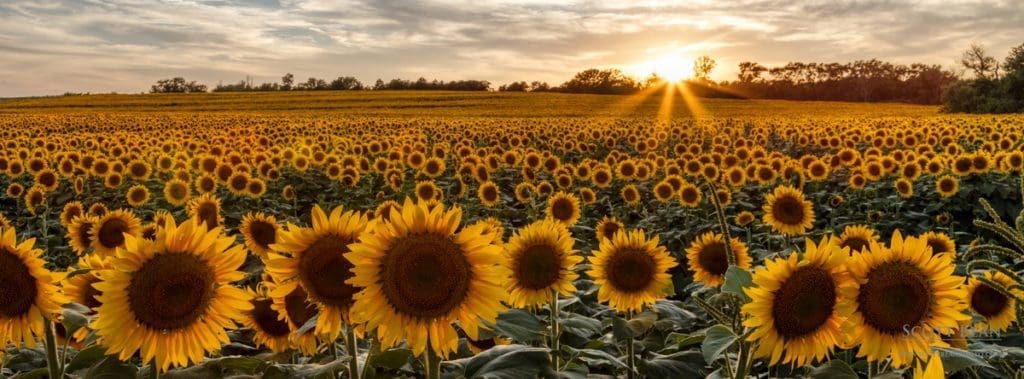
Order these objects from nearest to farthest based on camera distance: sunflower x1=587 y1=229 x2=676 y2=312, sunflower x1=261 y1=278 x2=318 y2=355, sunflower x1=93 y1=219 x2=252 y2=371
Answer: sunflower x1=93 y1=219 x2=252 y2=371
sunflower x1=261 y1=278 x2=318 y2=355
sunflower x1=587 y1=229 x2=676 y2=312

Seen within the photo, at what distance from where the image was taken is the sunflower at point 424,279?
2.11 m

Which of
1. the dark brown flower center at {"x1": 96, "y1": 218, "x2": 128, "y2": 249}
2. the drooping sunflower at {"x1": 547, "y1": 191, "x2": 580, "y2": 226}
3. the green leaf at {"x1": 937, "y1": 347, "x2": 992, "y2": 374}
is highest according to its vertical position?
the green leaf at {"x1": 937, "y1": 347, "x2": 992, "y2": 374}

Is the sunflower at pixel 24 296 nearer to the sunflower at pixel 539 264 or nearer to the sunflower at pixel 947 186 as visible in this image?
the sunflower at pixel 539 264

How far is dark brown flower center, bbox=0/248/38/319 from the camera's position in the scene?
2219mm

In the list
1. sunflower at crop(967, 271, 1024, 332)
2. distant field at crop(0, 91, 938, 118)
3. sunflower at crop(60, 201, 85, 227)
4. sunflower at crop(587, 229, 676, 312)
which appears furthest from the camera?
distant field at crop(0, 91, 938, 118)

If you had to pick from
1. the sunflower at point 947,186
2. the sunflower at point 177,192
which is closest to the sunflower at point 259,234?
the sunflower at point 177,192

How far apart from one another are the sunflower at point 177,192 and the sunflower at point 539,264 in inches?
320

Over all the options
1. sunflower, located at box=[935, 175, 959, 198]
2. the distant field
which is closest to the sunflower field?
sunflower, located at box=[935, 175, 959, 198]

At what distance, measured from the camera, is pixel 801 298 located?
2.23 meters

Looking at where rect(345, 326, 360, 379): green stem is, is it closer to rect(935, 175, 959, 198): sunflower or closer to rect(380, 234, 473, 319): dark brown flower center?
rect(380, 234, 473, 319): dark brown flower center

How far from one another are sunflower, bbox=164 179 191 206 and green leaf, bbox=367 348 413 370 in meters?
8.87

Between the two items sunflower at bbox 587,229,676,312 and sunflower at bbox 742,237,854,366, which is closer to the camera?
sunflower at bbox 742,237,854,366

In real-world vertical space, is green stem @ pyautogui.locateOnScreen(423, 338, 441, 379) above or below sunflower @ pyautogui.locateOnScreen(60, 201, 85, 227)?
above

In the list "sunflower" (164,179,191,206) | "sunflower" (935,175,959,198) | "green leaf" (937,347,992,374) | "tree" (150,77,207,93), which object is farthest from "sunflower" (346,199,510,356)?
"tree" (150,77,207,93)
